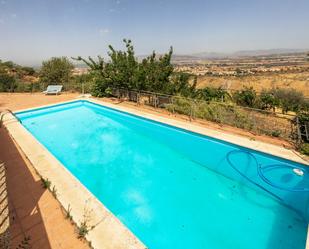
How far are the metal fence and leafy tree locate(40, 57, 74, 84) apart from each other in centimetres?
1437

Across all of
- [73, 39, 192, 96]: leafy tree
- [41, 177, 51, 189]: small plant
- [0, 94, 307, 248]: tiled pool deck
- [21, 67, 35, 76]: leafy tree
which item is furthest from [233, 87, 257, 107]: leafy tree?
[21, 67, 35, 76]: leafy tree

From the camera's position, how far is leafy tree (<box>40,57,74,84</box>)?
2377 cm

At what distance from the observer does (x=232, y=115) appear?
9523 mm

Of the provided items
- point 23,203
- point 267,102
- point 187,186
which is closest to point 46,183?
point 23,203

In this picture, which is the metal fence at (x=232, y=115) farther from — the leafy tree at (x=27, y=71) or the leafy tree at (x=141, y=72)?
the leafy tree at (x=27, y=71)

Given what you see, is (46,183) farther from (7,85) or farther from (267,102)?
(7,85)

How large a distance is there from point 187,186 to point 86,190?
288 centimetres

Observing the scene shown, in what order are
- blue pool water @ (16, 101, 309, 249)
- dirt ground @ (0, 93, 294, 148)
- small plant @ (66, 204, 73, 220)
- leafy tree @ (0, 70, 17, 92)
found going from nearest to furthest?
small plant @ (66, 204, 73, 220), blue pool water @ (16, 101, 309, 249), dirt ground @ (0, 93, 294, 148), leafy tree @ (0, 70, 17, 92)

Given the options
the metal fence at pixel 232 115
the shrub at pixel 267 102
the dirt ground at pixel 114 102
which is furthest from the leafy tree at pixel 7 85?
the shrub at pixel 267 102

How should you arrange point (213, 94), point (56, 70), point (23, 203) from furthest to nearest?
point (56, 70), point (213, 94), point (23, 203)

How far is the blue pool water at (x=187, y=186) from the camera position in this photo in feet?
15.3

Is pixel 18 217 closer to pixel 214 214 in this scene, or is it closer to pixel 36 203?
pixel 36 203

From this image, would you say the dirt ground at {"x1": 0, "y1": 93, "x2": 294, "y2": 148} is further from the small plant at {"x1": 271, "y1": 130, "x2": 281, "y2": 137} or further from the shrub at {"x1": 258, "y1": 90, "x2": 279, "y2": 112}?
the shrub at {"x1": 258, "y1": 90, "x2": 279, "y2": 112}

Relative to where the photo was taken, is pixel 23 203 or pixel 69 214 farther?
pixel 23 203
